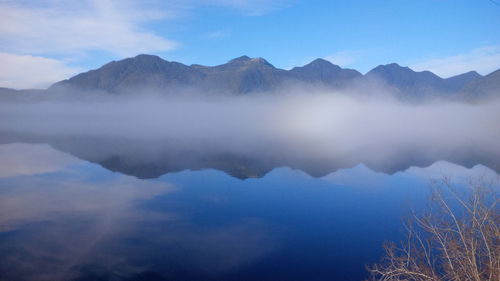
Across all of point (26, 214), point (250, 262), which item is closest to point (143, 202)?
point (26, 214)

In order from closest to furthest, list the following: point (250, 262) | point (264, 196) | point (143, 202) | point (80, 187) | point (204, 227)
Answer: point (250, 262)
point (204, 227)
point (143, 202)
point (264, 196)
point (80, 187)

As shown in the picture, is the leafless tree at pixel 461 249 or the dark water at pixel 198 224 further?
the dark water at pixel 198 224

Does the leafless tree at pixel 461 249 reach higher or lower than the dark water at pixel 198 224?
higher

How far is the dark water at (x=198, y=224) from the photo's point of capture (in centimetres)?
2392

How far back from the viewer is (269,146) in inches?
3782

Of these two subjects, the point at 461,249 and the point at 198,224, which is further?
the point at 198,224

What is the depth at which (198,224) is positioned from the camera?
33.1 meters

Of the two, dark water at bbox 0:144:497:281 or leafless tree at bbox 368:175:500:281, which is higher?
leafless tree at bbox 368:175:500:281

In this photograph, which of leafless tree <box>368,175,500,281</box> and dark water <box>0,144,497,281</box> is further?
dark water <box>0,144,497,281</box>

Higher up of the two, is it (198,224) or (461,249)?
(461,249)

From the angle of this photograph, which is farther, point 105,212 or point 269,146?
point 269,146

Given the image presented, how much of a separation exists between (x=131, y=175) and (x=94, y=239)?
97.5ft

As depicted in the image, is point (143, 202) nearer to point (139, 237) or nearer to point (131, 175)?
point (139, 237)

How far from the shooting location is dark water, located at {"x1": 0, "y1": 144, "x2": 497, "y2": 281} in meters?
23.9
